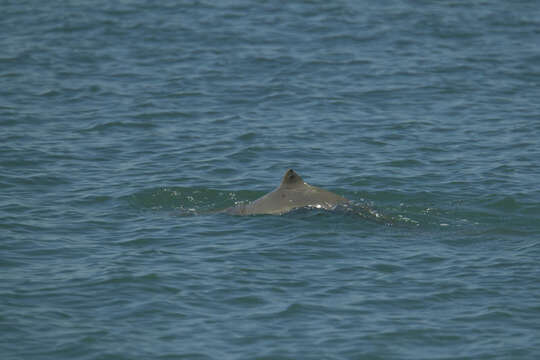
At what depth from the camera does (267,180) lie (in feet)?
51.1

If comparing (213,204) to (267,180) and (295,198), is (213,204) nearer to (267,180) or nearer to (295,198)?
(267,180)

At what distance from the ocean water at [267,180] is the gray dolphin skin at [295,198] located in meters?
0.17

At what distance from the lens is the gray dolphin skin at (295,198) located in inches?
520

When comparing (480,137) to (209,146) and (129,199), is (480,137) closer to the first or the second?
(209,146)

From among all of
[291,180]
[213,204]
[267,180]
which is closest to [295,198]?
[291,180]

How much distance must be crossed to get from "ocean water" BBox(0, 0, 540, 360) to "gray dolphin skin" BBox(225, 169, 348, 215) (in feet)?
0.56

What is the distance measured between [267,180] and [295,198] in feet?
7.59

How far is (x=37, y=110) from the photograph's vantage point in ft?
65.2

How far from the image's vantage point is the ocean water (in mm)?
9945

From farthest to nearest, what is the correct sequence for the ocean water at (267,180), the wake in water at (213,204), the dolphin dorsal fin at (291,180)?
the wake in water at (213,204) → the dolphin dorsal fin at (291,180) → the ocean water at (267,180)

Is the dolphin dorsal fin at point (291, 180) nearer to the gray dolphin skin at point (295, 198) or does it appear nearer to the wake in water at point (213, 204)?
the gray dolphin skin at point (295, 198)

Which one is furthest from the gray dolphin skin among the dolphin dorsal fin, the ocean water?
the ocean water

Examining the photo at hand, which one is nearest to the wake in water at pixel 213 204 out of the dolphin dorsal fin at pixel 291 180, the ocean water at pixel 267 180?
the ocean water at pixel 267 180

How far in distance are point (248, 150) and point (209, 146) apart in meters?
0.85
